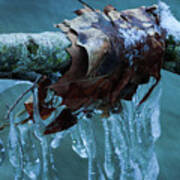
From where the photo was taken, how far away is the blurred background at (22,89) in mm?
2100

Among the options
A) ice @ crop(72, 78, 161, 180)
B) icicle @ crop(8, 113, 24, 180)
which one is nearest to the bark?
icicle @ crop(8, 113, 24, 180)

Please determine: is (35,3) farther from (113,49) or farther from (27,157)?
(113,49)

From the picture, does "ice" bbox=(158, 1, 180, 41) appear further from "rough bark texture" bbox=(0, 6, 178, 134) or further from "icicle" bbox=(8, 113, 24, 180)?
"icicle" bbox=(8, 113, 24, 180)

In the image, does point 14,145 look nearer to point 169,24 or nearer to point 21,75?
point 21,75

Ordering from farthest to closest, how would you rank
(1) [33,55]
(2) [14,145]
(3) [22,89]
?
(3) [22,89], (2) [14,145], (1) [33,55]

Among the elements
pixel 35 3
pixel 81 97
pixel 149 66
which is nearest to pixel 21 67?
pixel 81 97

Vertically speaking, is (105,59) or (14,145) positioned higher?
A: (105,59)

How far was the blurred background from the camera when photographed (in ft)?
6.89

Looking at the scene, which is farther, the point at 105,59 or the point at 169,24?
the point at 169,24

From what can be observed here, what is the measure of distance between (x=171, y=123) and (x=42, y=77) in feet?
6.00

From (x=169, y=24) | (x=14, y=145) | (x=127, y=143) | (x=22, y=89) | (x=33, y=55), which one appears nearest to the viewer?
(x=33, y=55)

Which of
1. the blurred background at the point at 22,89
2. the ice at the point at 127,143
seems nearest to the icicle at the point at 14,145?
the ice at the point at 127,143

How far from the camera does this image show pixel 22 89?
7.51ft

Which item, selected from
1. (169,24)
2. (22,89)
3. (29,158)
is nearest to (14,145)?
(29,158)
